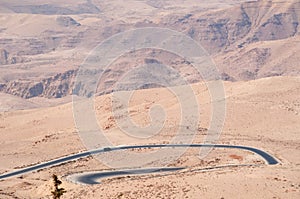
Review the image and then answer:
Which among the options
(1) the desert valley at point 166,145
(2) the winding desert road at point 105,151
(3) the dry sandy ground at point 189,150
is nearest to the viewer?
(3) the dry sandy ground at point 189,150

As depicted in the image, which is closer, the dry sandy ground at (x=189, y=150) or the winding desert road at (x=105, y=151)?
the dry sandy ground at (x=189, y=150)

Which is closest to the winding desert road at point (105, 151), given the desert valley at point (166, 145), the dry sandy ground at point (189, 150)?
the desert valley at point (166, 145)

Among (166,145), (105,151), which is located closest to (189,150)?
(166,145)

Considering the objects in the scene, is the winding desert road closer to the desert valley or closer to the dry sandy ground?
the desert valley

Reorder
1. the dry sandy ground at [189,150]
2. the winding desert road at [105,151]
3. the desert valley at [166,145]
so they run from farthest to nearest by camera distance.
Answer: the winding desert road at [105,151]
the desert valley at [166,145]
the dry sandy ground at [189,150]

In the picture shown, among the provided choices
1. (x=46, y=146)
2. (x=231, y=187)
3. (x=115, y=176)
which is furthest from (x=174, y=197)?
(x=46, y=146)

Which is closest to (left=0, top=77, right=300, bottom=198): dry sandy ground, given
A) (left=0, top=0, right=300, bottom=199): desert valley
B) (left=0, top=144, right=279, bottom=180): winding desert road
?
(left=0, top=0, right=300, bottom=199): desert valley

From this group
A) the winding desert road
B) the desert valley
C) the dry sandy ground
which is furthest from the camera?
the winding desert road

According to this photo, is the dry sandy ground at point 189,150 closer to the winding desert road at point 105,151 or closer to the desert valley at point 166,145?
the desert valley at point 166,145

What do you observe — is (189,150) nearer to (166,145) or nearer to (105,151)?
(166,145)
